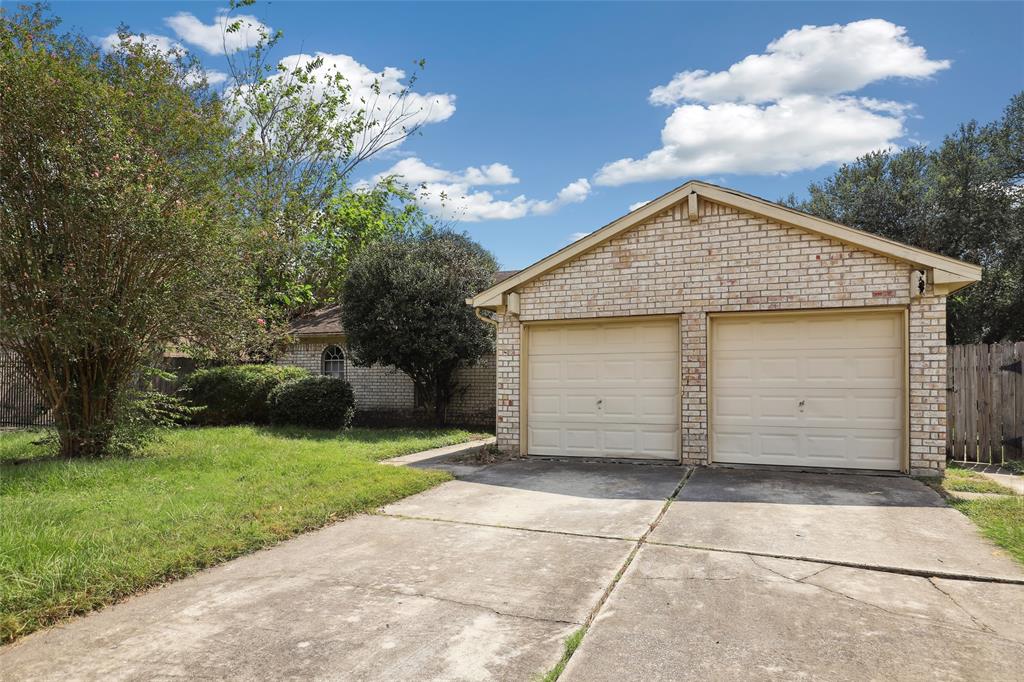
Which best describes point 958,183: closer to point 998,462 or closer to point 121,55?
point 998,462

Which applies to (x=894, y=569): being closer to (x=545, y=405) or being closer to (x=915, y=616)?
(x=915, y=616)

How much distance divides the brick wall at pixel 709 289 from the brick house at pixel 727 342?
0.06 feet

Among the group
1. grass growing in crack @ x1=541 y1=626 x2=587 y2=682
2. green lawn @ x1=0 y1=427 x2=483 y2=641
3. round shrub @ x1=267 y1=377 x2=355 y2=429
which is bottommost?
grass growing in crack @ x1=541 y1=626 x2=587 y2=682

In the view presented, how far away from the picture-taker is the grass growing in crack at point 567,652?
9.89 ft

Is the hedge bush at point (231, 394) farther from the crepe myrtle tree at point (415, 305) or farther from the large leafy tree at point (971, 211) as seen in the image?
the large leafy tree at point (971, 211)

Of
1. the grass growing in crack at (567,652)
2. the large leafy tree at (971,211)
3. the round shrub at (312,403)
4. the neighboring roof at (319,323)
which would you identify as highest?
the large leafy tree at (971,211)

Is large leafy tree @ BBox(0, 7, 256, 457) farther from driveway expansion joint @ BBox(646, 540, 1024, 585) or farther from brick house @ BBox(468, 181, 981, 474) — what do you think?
driveway expansion joint @ BBox(646, 540, 1024, 585)

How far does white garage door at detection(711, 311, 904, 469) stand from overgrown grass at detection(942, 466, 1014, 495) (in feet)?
2.28

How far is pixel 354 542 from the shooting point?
541 centimetres

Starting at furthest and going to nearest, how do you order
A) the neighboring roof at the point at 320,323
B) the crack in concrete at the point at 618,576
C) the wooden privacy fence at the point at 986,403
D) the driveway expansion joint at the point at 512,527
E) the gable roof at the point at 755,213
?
the neighboring roof at the point at 320,323
the wooden privacy fence at the point at 986,403
the gable roof at the point at 755,213
the driveway expansion joint at the point at 512,527
the crack in concrete at the point at 618,576

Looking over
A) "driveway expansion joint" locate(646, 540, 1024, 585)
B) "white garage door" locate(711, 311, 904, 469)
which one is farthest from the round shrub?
"driveway expansion joint" locate(646, 540, 1024, 585)

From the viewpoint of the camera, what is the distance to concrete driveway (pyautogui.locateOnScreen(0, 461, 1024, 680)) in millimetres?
3166

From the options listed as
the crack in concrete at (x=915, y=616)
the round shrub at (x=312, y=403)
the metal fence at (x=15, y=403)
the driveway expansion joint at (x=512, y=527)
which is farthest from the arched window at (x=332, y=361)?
the crack in concrete at (x=915, y=616)

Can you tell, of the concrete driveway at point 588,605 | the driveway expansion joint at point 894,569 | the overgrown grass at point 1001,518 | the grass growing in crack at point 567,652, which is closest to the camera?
the grass growing in crack at point 567,652
